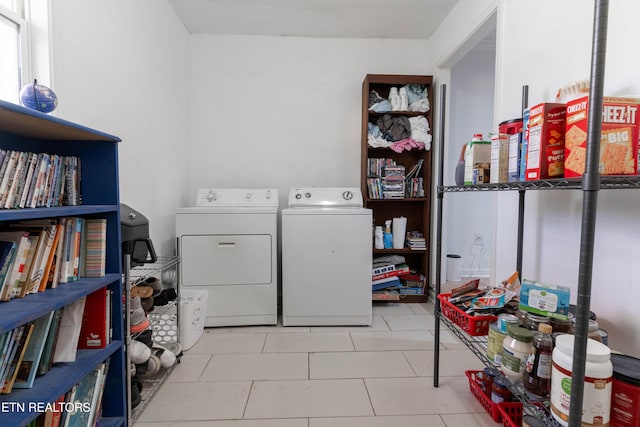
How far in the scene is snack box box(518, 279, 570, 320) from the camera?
3.75 feet

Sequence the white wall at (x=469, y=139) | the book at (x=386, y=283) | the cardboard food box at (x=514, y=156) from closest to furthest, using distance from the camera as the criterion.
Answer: the cardboard food box at (x=514, y=156), the book at (x=386, y=283), the white wall at (x=469, y=139)

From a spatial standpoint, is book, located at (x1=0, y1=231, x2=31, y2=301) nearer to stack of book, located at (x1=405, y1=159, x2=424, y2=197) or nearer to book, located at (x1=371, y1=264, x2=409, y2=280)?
book, located at (x1=371, y1=264, x2=409, y2=280)

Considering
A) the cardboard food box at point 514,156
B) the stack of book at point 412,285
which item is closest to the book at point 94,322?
the cardboard food box at point 514,156

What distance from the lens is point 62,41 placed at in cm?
145

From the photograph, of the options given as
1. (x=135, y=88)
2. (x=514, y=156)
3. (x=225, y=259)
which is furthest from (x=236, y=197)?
(x=514, y=156)

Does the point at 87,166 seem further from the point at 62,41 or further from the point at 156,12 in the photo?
the point at 156,12

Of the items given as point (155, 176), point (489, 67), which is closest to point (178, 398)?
Answer: point (155, 176)

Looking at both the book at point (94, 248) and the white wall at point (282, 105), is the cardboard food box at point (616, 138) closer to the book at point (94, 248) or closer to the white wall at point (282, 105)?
the book at point (94, 248)

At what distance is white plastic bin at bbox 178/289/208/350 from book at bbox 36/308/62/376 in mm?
1005

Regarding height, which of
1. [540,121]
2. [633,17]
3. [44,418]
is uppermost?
[633,17]

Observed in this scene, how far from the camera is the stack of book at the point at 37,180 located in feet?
3.15

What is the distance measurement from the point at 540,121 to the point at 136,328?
71.5 inches

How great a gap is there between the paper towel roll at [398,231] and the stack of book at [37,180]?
7.61 ft

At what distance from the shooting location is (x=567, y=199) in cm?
143
